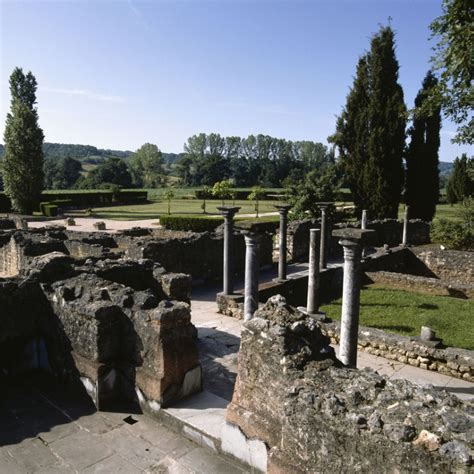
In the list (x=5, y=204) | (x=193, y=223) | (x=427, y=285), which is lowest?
(x=427, y=285)

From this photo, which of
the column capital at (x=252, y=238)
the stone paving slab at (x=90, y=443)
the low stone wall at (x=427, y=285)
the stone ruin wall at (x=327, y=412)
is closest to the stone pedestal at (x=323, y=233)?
the low stone wall at (x=427, y=285)

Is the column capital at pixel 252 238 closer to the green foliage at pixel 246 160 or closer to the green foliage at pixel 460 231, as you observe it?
the green foliage at pixel 460 231

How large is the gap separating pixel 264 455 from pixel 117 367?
252 cm

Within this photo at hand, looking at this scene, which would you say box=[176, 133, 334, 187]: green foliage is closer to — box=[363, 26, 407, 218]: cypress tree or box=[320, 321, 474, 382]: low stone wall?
box=[363, 26, 407, 218]: cypress tree

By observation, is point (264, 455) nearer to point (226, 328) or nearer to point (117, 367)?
point (117, 367)

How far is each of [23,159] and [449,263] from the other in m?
36.9

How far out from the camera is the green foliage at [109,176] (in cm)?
8381

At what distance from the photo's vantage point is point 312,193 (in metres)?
25.5

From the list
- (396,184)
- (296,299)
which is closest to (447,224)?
(396,184)

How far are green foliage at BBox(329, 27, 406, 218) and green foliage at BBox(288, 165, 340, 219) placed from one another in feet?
15.1

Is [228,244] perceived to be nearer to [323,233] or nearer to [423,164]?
[323,233]

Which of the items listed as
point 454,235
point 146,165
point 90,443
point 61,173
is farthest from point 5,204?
point 146,165

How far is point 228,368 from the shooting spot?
7406 mm

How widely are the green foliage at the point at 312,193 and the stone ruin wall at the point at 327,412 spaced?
20.7 metres
